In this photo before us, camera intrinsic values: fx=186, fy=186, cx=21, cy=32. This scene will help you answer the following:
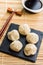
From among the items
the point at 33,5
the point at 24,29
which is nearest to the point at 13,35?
the point at 24,29

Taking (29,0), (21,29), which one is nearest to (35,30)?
(21,29)

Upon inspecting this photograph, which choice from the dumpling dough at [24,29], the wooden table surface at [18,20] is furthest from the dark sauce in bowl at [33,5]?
the dumpling dough at [24,29]

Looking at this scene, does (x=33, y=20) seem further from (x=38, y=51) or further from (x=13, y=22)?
(x=38, y=51)

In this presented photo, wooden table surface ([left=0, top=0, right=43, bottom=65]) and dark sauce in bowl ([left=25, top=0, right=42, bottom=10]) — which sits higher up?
dark sauce in bowl ([left=25, top=0, right=42, bottom=10])

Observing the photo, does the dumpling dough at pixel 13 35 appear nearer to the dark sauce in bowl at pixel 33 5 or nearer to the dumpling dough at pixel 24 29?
the dumpling dough at pixel 24 29

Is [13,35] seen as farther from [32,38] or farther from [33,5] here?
[33,5]

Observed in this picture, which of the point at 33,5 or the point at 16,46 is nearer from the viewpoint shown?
the point at 16,46

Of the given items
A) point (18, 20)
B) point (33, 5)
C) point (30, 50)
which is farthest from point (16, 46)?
point (33, 5)

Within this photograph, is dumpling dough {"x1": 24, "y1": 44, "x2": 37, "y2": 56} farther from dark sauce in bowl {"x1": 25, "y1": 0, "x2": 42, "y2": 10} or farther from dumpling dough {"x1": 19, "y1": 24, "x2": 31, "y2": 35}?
dark sauce in bowl {"x1": 25, "y1": 0, "x2": 42, "y2": 10}

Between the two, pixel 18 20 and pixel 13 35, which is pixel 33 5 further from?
pixel 13 35

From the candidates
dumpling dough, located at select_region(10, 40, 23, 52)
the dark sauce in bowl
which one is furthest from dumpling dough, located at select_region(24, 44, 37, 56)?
the dark sauce in bowl

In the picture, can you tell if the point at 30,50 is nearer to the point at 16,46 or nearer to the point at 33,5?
the point at 16,46

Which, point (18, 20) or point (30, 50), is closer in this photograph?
point (30, 50)
